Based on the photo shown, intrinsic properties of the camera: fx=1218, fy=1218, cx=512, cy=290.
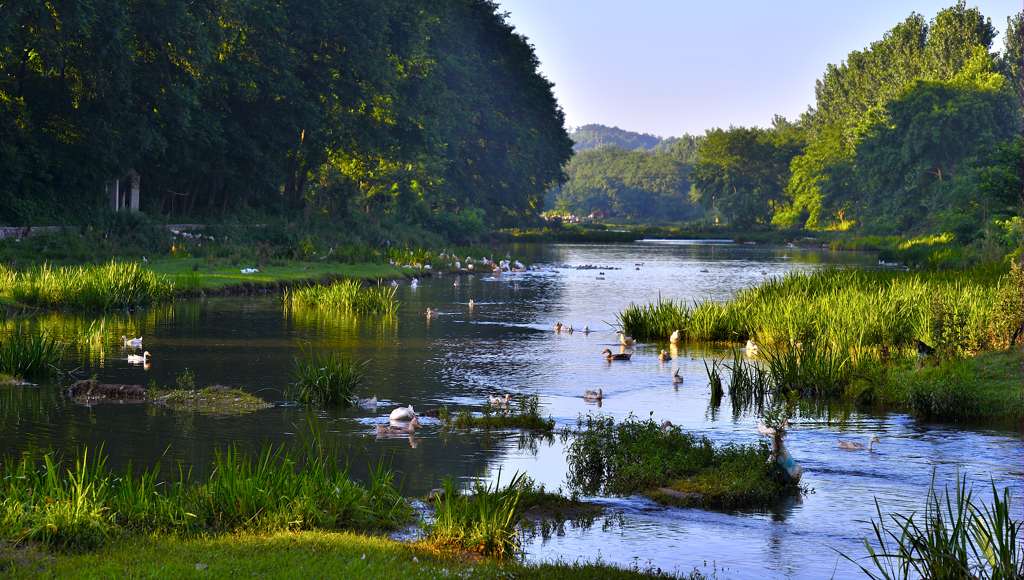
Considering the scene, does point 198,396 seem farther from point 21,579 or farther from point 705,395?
point 21,579

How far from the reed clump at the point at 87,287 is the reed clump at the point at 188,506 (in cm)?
2303

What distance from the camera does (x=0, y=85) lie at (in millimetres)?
48250

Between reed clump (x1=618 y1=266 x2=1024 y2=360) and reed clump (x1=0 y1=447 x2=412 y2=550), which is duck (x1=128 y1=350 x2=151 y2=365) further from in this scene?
reed clump (x1=618 y1=266 x2=1024 y2=360)

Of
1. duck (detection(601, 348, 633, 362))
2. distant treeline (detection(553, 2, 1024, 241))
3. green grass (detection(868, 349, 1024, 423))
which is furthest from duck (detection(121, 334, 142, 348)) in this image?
distant treeline (detection(553, 2, 1024, 241))

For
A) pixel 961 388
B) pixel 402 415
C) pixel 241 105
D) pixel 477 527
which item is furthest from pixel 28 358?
pixel 241 105

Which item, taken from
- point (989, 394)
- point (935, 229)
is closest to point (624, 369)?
point (989, 394)

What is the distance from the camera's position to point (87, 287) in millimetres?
36438

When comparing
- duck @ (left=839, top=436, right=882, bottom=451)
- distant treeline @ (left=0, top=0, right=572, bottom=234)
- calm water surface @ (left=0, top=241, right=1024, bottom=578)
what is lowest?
calm water surface @ (left=0, top=241, right=1024, bottom=578)

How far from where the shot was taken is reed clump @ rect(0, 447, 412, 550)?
37.2 feet

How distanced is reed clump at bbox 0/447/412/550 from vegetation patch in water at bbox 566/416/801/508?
3676 mm

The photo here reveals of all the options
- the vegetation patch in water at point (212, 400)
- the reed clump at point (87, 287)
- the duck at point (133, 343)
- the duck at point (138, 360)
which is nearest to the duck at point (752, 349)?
the vegetation patch in water at point (212, 400)

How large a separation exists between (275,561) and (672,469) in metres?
6.72

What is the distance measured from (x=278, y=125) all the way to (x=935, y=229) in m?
58.4

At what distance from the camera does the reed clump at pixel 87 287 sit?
115ft
